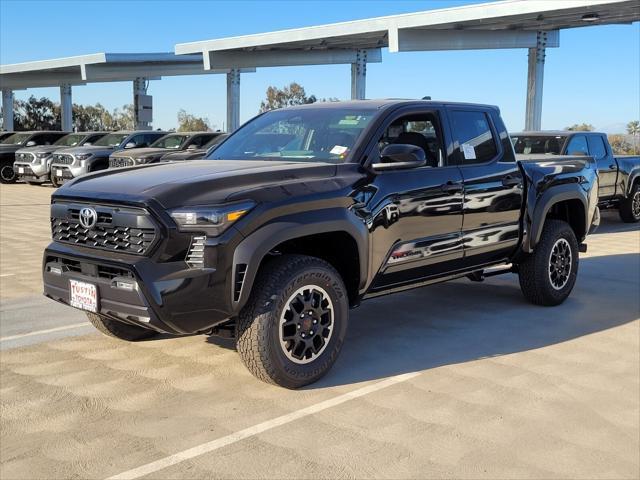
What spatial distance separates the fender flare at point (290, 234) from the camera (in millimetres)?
3990

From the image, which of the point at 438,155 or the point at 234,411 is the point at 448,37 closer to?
the point at 438,155

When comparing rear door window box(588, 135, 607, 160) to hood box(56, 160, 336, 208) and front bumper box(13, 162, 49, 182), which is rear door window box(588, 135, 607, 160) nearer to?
hood box(56, 160, 336, 208)

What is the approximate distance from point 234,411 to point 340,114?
97.1 inches

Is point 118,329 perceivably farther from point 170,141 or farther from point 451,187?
point 170,141

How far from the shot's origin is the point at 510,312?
6605 millimetres

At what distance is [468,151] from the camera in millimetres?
5812

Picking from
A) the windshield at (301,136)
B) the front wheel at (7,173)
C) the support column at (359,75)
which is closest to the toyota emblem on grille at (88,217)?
the windshield at (301,136)

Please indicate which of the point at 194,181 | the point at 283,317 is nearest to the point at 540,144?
the point at 283,317

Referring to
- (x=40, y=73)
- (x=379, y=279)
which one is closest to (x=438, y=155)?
(x=379, y=279)

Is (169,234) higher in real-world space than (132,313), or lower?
higher

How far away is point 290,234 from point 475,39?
2508 centimetres

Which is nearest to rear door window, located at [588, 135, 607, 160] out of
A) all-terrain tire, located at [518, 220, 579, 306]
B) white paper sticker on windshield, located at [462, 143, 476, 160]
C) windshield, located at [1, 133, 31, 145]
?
all-terrain tire, located at [518, 220, 579, 306]

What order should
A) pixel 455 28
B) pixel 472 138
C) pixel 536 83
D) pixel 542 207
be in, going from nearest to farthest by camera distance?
1. pixel 472 138
2. pixel 542 207
3. pixel 455 28
4. pixel 536 83

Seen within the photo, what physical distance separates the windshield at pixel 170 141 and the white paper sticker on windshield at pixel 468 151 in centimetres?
1434
